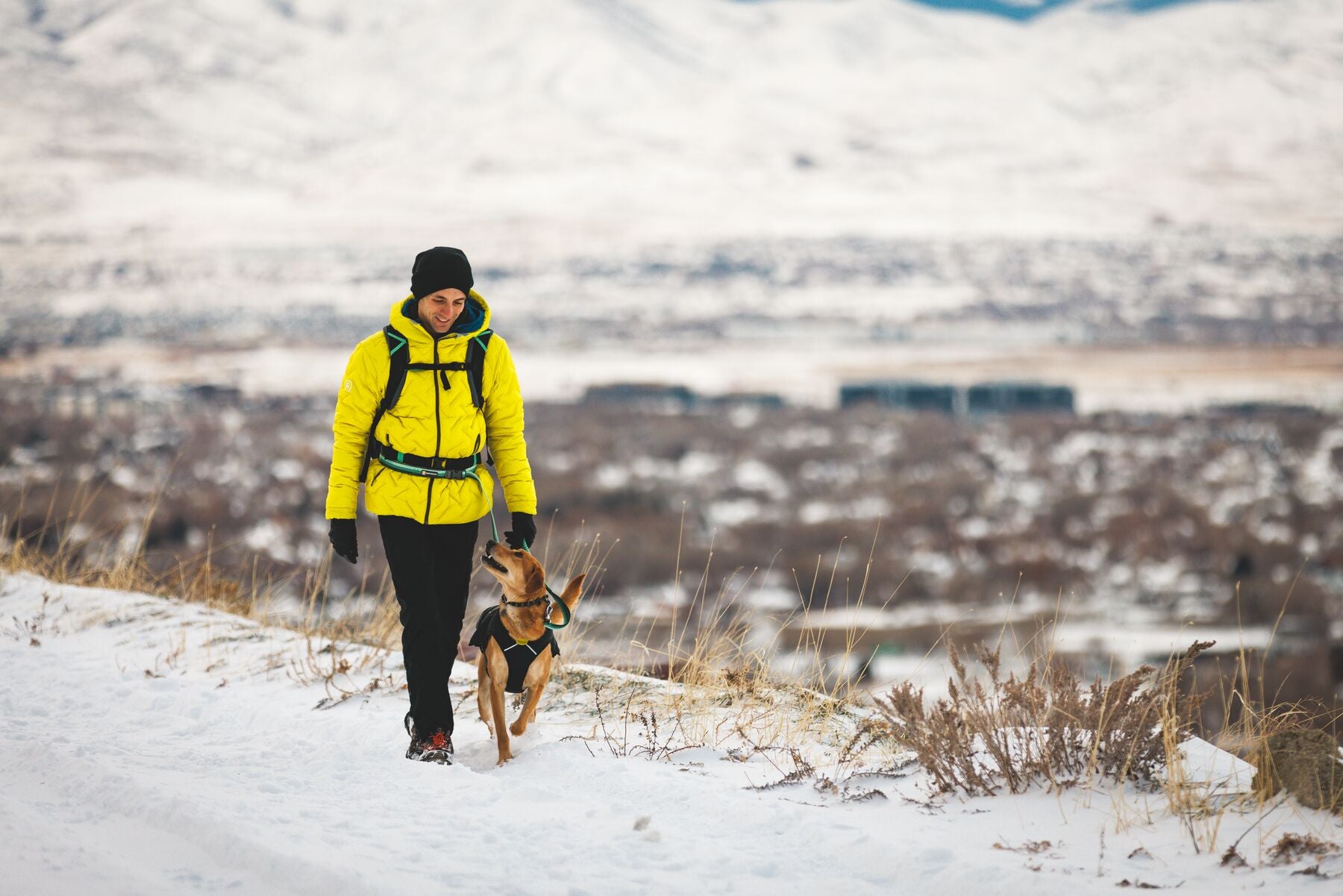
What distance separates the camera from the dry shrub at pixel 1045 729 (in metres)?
4.17

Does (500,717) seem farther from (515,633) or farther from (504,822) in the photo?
(504,822)

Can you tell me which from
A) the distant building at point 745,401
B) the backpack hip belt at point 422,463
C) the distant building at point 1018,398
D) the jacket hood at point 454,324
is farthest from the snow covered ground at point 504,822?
the distant building at point 1018,398

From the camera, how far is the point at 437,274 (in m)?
4.32

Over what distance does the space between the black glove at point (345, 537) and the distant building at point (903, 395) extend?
98.9 meters

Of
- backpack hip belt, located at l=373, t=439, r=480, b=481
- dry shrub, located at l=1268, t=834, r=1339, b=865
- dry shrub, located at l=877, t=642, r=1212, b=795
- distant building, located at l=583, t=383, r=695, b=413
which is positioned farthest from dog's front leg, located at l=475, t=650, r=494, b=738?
distant building, located at l=583, t=383, r=695, b=413

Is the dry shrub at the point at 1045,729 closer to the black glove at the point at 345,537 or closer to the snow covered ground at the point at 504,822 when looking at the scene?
the snow covered ground at the point at 504,822

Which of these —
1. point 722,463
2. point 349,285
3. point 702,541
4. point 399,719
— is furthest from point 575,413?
point 349,285

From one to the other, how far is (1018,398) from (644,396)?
110 feet

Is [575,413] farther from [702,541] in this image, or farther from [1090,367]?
[1090,367]

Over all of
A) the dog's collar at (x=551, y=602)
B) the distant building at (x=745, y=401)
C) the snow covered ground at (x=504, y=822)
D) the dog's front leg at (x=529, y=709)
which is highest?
the dog's collar at (x=551, y=602)

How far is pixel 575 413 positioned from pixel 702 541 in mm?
32111

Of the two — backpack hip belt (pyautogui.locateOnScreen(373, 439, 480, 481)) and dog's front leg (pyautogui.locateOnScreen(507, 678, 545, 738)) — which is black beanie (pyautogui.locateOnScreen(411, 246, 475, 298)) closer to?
backpack hip belt (pyautogui.locateOnScreen(373, 439, 480, 481))

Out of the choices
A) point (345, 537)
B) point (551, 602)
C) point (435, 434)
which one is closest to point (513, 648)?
point (551, 602)

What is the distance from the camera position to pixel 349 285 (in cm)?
18450
